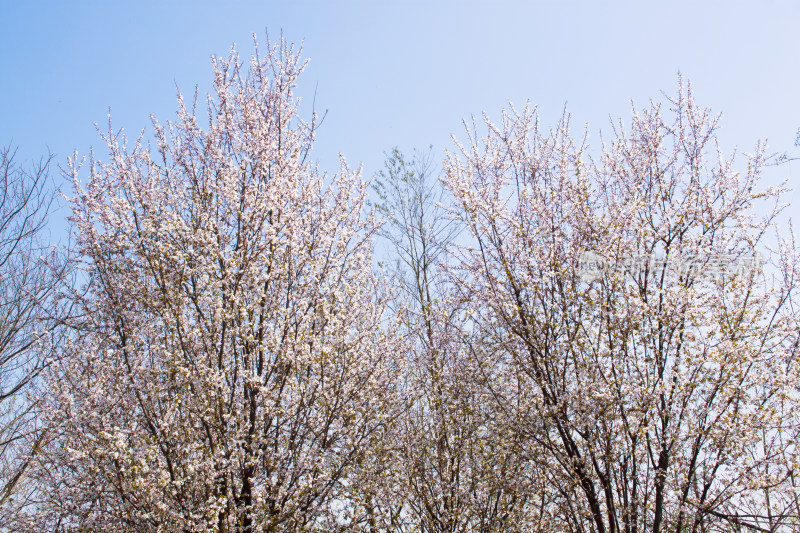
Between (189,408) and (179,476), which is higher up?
(189,408)

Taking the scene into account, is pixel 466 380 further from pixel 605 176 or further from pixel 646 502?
pixel 605 176

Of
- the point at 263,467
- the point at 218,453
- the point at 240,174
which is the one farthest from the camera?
the point at 240,174

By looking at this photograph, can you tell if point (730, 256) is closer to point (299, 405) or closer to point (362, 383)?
point (362, 383)

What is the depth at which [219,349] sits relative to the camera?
5.31 meters

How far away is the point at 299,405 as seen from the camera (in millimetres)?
5254

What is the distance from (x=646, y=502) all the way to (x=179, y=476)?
460 centimetres

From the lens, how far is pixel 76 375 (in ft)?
18.4

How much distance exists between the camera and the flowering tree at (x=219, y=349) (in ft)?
15.6

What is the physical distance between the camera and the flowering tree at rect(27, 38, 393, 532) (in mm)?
4742

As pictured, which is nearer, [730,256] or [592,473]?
[592,473]

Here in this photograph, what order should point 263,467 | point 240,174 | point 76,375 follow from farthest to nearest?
point 240,174, point 76,375, point 263,467

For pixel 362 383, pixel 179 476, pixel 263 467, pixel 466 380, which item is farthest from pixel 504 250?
pixel 179 476

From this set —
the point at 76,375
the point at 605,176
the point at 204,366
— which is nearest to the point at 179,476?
the point at 204,366

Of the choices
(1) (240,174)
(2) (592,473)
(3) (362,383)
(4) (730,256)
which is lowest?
(2) (592,473)
